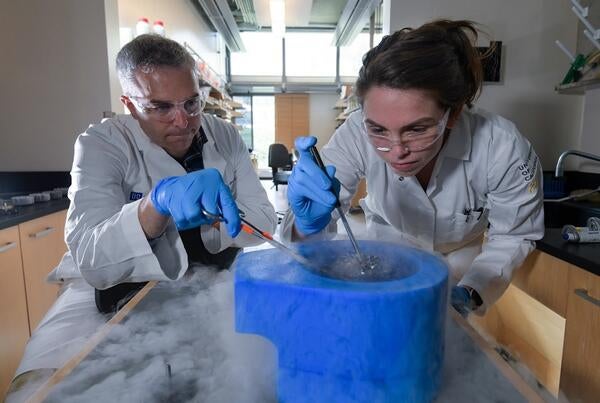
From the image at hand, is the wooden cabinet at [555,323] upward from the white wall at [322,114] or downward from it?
downward

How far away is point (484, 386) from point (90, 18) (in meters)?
2.63

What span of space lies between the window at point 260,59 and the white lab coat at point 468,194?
7.46 metres

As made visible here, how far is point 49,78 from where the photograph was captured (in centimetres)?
232

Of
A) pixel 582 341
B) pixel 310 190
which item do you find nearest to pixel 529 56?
pixel 582 341

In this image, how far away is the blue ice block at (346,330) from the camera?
475 mm

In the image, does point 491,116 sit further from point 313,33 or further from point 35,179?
point 313,33

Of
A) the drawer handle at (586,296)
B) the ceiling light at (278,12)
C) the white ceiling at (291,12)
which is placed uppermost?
the white ceiling at (291,12)

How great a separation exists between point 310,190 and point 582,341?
101cm

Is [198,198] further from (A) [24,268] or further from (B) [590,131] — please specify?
(B) [590,131]

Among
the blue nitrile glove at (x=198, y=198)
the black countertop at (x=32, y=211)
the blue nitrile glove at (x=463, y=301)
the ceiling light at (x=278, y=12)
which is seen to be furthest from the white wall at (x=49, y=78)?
the ceiling light at (x=278, y=12)

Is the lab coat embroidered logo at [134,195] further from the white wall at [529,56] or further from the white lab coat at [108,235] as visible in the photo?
the white wall at [529,56]

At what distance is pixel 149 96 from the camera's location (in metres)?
1.10

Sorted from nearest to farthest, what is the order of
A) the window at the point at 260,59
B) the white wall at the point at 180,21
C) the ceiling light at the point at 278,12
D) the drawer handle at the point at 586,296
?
the drawer handle at the point at 586,296 → the white wall at the point at 180,21 → the ceiling light at the point at 278,12 → the window at the point at 260,59

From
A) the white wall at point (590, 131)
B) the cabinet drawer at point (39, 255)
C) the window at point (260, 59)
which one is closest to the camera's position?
the cabinet drawer at point (39, 255)
